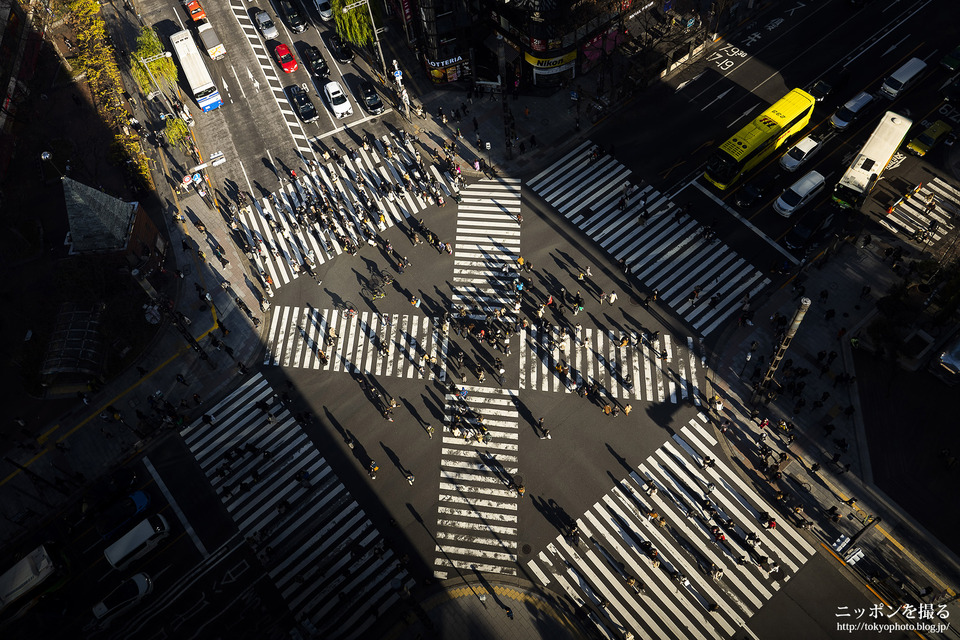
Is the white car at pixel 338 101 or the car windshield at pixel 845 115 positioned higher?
the white car at pixel 338 101

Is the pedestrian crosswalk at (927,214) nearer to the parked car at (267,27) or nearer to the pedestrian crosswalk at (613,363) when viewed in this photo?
the pedestrian crosswalk at (613,363)

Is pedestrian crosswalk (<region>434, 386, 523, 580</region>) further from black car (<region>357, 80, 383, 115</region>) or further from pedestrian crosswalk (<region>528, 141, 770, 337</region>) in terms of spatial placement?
black car (<region>357, 80, 383, 115</region>)

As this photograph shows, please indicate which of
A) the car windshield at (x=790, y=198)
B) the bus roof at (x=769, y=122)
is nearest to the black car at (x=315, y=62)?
the bus roof at (x=769, y=122)

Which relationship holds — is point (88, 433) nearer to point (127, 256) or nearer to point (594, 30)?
point (127, 256)

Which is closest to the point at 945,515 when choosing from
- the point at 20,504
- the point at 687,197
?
the point at 687,197

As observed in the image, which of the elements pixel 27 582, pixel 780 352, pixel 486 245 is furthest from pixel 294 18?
pixel 780 352

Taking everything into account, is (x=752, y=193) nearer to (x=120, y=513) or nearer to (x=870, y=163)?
(x=870, y=163)
